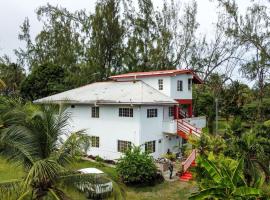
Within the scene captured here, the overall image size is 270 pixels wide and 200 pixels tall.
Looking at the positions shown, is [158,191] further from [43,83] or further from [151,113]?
[43,83]

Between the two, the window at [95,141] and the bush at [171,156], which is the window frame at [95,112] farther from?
the bush at [171,156]

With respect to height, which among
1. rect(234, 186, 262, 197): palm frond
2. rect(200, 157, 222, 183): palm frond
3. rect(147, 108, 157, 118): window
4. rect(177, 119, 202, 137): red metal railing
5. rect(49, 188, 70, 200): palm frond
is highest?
rect(147, 108, 157, 118): window

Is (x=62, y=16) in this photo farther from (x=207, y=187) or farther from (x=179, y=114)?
(x=207, y=187)

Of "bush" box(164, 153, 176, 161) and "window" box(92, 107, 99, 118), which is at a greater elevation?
"window" box(92, 107, 99, 118)

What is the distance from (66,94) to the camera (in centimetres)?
3734

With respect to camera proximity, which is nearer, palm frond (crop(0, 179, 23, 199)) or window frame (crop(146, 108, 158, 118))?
palm frond (crop(0, 179, 23, 199))

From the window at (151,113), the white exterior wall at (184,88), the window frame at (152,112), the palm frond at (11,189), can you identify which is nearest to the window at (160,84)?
the white exterior wall at (184,88)

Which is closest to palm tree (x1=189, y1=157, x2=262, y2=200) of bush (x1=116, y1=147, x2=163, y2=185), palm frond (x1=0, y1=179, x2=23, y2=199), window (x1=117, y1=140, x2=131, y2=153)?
palm frond (x1=0, y1=179, x2=23, y2=199)

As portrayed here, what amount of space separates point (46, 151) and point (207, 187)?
6252mm

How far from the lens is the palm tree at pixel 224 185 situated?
11.9m

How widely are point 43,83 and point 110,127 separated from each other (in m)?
20.4

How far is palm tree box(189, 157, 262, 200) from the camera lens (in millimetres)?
11883

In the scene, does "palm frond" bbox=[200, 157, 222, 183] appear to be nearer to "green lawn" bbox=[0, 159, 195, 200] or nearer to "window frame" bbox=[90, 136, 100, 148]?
"green lawn" bbox=[0, 159, 195, 200]

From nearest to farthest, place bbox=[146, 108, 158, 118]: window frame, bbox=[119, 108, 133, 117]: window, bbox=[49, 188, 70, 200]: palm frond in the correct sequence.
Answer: bbox=[49, 188, 70, 200]: palm frond
bbox=[119, 108, 133, 117]: window
bbox=[146, 108, 158, 118]: window frame
